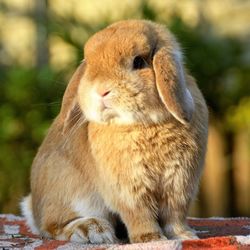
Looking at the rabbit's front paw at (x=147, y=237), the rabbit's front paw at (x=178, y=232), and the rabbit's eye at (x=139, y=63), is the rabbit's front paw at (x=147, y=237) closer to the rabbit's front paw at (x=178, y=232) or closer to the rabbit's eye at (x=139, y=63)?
the rabbit's front paw at (x=178, y=232)

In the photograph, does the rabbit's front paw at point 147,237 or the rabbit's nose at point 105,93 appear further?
the rabbit's front paw at point 147,237

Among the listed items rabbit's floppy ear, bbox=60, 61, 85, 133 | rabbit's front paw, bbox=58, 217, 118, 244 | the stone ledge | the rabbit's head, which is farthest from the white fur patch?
the rabbit's head

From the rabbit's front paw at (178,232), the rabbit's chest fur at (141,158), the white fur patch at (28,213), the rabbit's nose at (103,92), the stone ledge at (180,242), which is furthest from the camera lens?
the white fur patch at (28,213)

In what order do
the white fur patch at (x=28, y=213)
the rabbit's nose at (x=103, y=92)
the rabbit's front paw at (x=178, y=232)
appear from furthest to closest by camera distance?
1. the white fur patch at (x=28, y=213)
2. the rabbit's front paw at (x=178, y=232)
3. the rabbit's nose at (x=103, y=92)

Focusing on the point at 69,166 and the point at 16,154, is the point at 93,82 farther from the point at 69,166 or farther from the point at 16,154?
the point at 16,154

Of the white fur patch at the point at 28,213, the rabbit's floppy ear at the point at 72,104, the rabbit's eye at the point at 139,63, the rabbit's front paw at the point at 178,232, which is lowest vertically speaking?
the white fur patch at the point at 28,213

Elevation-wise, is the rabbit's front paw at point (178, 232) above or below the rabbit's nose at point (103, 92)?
below

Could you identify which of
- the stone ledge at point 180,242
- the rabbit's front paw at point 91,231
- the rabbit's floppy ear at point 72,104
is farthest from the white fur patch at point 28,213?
the rabbit's floppy ear at point 72,104

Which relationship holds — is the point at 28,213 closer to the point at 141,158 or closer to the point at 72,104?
the point at 72,104

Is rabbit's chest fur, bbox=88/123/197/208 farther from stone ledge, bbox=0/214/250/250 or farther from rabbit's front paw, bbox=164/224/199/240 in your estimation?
stone ledge, bbox=0/214/250/250
